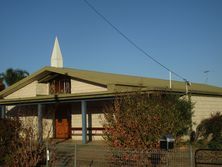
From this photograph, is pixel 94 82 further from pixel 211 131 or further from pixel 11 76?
pixel 11 76

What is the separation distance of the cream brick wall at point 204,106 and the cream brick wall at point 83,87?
5.94 meters

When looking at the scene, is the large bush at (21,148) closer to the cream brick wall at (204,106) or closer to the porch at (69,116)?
the porch at (69,116)

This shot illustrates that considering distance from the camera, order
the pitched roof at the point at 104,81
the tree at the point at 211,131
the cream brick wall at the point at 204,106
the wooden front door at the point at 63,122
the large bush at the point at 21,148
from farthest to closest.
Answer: the wooden front door at the point at 63,122, the cream brick wall at the point at 204,106, the pitched roof at the point at 104,81, the tree at the point at 211,131, the large bush at the point at 21,148

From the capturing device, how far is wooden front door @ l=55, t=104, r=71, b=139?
28.3m

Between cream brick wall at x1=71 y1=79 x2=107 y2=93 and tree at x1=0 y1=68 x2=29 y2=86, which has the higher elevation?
tree at x1=0 y1=68 x2=29 y2=86

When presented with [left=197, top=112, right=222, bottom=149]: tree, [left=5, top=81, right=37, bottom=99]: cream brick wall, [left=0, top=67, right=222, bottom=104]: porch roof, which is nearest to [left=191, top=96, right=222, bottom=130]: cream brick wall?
[left=0, top=67, right=222, bottom=104]: porch roof

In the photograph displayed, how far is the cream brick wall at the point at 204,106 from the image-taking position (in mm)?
25425

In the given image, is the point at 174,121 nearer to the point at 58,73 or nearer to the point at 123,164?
the point at 123,164

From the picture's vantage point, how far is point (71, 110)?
2823 cm

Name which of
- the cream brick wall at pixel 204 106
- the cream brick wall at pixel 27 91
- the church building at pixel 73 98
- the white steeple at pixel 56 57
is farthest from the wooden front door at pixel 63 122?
the cream brick wall at pixel 204 106

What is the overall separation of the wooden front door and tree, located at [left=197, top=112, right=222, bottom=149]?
30.1ft

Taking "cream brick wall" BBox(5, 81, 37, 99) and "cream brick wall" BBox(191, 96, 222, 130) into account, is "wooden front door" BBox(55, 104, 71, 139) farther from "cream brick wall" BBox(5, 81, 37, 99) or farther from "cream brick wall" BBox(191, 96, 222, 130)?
"cream brick wall" BBox(191, 96, 222, 130)

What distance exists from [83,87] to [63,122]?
4.63 metres

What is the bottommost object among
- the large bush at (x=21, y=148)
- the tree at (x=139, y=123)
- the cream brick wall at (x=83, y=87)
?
the large bush at (x=21, y=148)
